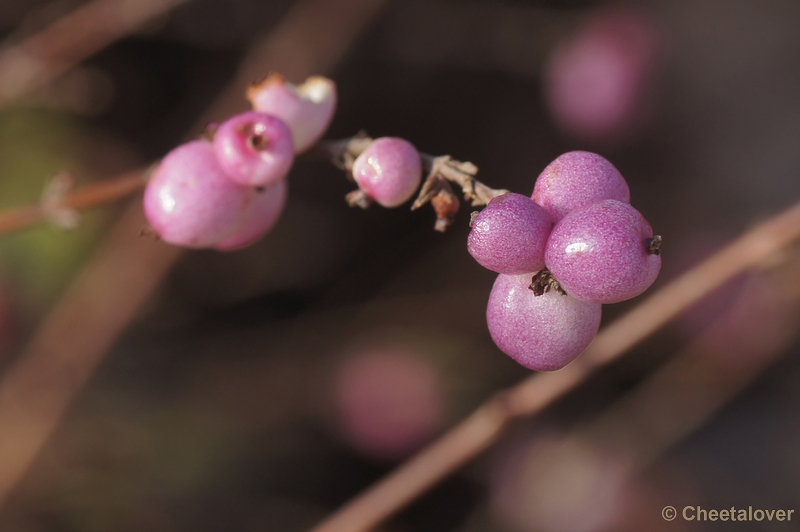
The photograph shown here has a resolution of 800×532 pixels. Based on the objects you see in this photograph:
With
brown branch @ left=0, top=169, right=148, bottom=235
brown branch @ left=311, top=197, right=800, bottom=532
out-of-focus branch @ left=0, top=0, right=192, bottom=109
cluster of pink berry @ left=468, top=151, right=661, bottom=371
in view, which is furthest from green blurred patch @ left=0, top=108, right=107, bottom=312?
cluster of pink berry @ left=468, top=151, right=661, bottom=371

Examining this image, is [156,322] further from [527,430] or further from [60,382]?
[527,430]

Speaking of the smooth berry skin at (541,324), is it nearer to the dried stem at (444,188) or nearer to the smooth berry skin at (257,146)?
the dried stem at (444,188)

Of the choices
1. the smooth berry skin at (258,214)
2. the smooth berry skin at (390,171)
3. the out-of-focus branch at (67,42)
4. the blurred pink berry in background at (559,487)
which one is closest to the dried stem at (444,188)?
the smooth berry skin at (390,171)

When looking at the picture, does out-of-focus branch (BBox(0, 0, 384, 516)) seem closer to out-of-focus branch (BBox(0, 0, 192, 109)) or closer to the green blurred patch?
the green blurred patch

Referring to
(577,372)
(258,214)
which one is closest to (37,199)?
(258,214)

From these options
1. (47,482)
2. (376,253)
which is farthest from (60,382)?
(376,253)
